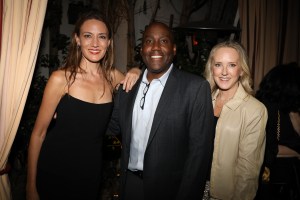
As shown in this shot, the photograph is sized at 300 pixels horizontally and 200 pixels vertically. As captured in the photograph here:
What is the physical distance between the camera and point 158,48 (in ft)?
6.63

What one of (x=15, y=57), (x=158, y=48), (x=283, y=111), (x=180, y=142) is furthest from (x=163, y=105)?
(x=283, y=111)

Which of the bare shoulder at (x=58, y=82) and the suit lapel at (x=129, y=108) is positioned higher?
the bare shoulder at (x=58, y=82)

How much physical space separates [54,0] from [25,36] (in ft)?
13.4

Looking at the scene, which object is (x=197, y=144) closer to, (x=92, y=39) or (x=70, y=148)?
(x=70, y=148)

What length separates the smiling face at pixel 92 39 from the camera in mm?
2150

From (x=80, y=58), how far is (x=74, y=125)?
607 mm

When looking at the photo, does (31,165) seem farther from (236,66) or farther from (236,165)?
(236,66)

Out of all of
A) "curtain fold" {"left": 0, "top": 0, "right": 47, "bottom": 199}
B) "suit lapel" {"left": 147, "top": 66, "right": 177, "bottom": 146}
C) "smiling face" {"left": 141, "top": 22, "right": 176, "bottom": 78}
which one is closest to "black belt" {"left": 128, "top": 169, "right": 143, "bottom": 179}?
"suit lapel" {"left": 147, "top": 66, "right": 177, "bottom": 146}

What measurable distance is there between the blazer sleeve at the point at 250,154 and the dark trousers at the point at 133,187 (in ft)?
2.38

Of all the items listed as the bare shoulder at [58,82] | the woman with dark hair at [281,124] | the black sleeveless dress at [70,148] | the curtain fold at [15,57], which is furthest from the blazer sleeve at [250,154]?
the curtain fold at [15,57]

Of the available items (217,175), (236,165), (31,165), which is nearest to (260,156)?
(236,165)

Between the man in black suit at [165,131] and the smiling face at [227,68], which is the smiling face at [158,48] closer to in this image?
the man in black suit at [165,131]

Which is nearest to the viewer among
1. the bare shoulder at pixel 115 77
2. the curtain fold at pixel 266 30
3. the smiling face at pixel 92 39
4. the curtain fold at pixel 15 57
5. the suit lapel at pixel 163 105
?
the curtain fold at pixel 15 57

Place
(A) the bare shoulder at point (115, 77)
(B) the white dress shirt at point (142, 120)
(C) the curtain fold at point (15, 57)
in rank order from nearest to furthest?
(C) the curtain fold at point (15, 57)
(B) the white dress shirt at point (142, 120)
(A) the bare shoulder at point (115, 77)
